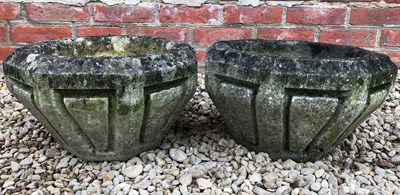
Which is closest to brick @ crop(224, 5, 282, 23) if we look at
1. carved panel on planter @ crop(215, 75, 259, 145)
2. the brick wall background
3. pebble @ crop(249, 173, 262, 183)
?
the brick wall background

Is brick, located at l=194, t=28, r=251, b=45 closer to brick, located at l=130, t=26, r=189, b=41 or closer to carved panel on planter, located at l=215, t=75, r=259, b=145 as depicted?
brick, located at l=130, t=26, r=189, b=41

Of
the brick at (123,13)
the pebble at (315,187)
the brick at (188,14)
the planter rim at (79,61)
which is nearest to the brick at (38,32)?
the brick at (123,13)

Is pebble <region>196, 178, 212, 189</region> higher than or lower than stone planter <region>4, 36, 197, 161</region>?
lower

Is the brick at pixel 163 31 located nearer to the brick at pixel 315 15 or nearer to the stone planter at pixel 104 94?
the brick at pixel 315 15

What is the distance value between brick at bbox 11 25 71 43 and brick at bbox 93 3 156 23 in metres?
0.20

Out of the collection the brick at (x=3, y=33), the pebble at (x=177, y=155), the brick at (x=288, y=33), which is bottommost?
the pebble at (x=177, y=155)

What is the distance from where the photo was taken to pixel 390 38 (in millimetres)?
2354

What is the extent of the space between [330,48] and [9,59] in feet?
4.17

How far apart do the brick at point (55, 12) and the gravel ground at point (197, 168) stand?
0.72 meters

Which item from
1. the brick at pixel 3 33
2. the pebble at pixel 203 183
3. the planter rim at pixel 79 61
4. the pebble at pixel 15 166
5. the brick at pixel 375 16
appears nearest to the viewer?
the planter rim at pixel 79 61

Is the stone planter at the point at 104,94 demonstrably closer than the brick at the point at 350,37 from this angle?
Yes

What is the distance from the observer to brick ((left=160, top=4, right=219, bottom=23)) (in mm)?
2330

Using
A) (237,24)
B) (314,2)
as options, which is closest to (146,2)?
(237,24)

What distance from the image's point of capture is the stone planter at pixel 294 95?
1.38 metres
